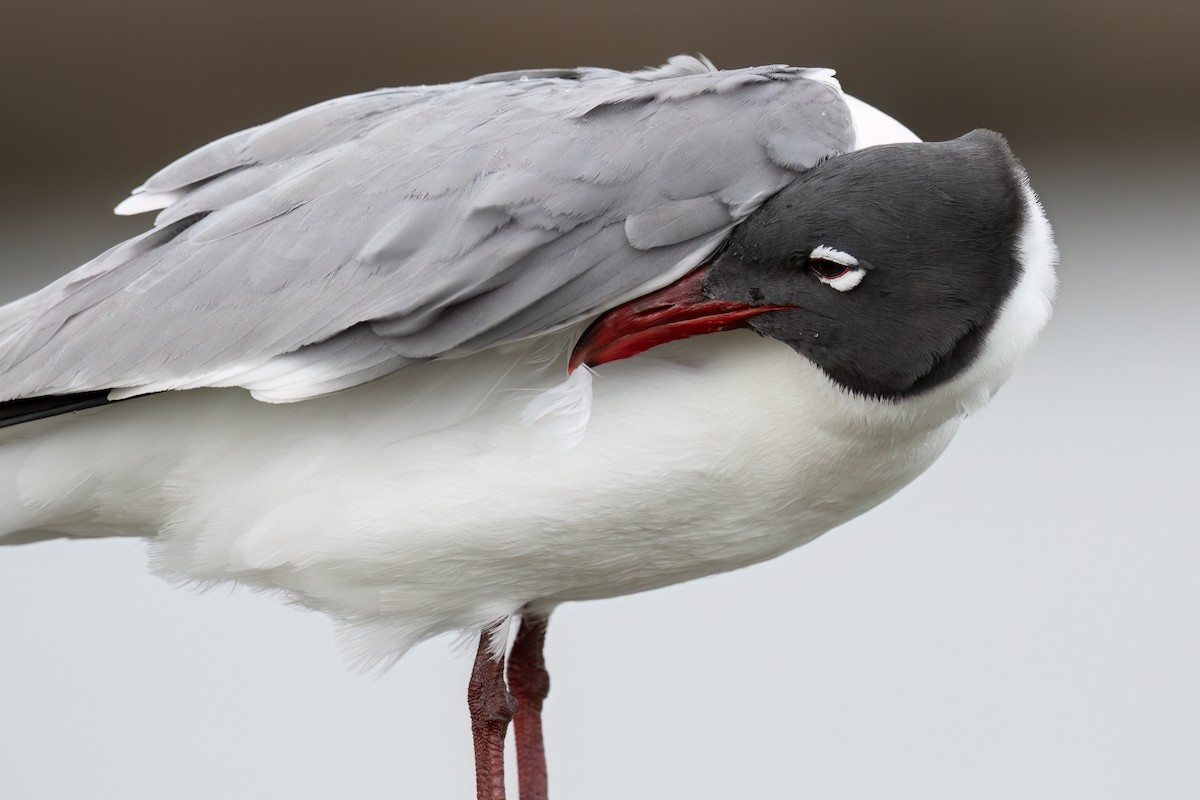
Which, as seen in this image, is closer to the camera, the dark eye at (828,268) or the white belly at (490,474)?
the dark eye at (828,268)

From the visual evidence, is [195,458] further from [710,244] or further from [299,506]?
[710,244]

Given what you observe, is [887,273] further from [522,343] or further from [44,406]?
[44,406]

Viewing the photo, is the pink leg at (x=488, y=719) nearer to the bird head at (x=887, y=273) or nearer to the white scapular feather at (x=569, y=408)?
the white scapular feather at (x=569, y=408)

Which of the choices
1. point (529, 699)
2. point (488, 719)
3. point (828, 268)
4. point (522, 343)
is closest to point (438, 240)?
point (522, 343)

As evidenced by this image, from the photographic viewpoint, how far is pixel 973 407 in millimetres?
1244

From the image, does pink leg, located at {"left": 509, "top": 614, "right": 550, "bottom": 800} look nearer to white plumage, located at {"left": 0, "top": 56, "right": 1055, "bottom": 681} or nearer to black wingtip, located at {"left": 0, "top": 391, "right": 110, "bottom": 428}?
white plumage, located at {"left": 0, "top": 56, "right": 1055, "bottom": 681}

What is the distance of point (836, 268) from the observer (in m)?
1.15

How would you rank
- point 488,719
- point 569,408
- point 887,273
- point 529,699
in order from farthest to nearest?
point 529,699 → point 488,719 → point 569,408 → point 887,273

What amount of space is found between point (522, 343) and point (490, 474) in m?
0.12

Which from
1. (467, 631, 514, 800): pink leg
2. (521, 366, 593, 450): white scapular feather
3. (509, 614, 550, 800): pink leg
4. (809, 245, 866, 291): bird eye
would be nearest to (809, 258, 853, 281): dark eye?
(809, 245, 866, 291): bird eye

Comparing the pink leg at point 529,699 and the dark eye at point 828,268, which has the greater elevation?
the dark eye at point 828,268

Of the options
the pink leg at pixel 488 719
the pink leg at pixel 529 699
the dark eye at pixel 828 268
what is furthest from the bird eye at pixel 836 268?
the pink leg at pixel 529 699

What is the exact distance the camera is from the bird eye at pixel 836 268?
1.14 metres

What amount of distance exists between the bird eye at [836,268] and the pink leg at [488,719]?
1.88 feet
